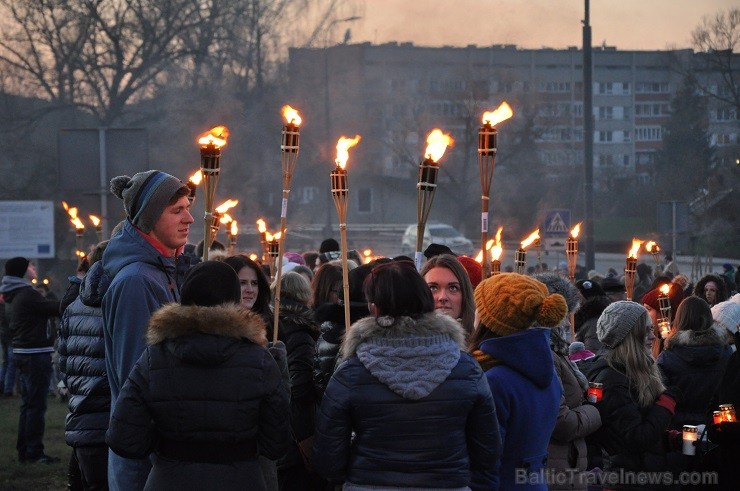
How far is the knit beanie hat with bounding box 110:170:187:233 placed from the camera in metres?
4.90

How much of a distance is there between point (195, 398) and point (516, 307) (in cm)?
145

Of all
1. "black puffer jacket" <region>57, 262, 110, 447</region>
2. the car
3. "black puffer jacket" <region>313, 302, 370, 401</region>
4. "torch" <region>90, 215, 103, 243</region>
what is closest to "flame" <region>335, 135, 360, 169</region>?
"black puffer jacket" <region>313, 302, 370, 401</region>

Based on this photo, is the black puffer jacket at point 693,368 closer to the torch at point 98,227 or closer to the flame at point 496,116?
the flame at point 496,116

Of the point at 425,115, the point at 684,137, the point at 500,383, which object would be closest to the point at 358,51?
the point at 425,115

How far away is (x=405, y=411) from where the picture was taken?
13.9 ft

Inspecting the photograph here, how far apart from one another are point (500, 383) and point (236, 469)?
119 cm

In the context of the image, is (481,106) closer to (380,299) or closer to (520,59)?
(520,59)

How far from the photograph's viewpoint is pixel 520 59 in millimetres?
74562

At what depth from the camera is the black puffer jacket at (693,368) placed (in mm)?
7418

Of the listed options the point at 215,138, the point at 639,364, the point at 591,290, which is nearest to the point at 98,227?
the point at 591,290

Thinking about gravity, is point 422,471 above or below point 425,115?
below

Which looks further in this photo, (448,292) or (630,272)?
(630,272)

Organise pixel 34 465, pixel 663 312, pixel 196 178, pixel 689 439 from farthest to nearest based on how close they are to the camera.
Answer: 1. pixel 34 465
2. pixel 663 312
3. pixel 196 178
4. pixel 689 439

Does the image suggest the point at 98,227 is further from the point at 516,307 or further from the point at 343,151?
the point at 516,307
